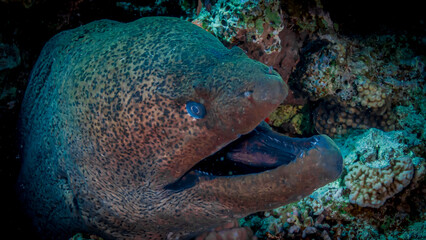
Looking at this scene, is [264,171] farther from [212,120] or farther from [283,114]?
[283,114]

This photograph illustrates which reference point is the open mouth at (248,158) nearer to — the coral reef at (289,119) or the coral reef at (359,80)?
the coral reef at (359,80)

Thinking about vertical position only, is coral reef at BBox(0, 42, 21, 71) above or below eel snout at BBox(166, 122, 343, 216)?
above

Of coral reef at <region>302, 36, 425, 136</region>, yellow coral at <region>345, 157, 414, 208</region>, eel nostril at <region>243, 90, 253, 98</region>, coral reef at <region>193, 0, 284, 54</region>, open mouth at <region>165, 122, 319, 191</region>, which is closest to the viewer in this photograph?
eel nostril at <region>243, 90, 253, 98</region>

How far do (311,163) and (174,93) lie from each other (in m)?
1.09

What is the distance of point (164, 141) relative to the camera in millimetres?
1970

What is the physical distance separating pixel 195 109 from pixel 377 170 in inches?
94.4

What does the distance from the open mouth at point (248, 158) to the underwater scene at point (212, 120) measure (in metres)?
0.01

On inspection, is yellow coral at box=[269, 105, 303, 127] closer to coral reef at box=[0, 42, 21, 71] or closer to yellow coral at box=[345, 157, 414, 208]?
yellow coral at box=[345, 157, 414, 208]

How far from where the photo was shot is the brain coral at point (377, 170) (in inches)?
112

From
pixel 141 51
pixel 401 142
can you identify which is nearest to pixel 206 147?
pixel 141 51

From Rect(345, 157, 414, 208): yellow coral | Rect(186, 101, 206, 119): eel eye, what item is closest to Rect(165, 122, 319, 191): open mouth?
Rect(186, 101, 206, 119): eel eye

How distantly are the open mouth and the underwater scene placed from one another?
1 cm

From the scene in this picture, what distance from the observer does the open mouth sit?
2.01 m

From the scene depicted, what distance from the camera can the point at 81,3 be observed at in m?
3.49
